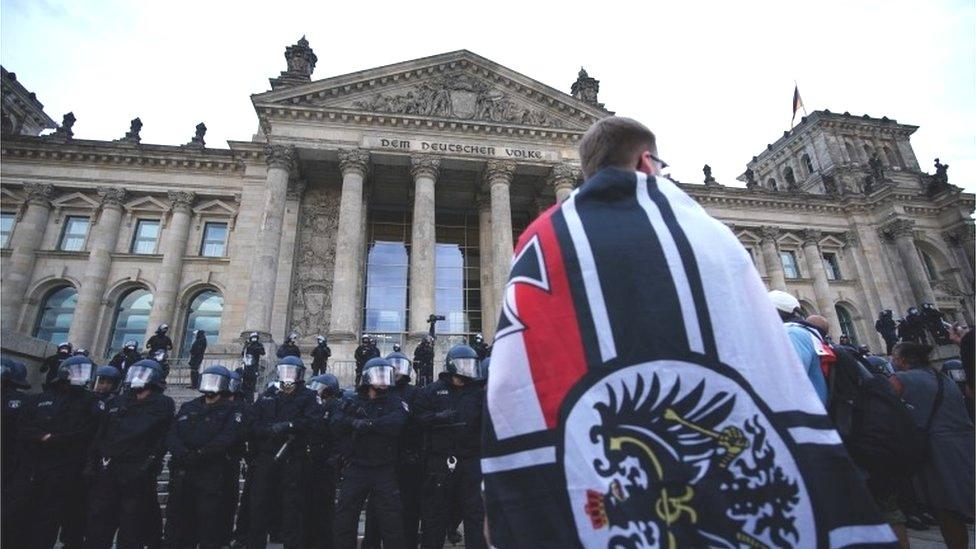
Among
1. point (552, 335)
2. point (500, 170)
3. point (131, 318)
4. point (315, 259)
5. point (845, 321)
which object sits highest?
point (500, 170)

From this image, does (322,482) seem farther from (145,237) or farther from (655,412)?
(145,237)

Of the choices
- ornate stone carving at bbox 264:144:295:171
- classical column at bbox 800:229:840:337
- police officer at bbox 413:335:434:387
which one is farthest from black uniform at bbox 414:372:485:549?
classical column at bbox 800:229:840:337

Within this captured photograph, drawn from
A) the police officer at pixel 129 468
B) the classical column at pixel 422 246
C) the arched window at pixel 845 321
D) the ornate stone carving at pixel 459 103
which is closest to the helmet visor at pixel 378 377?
the police officer at pixel 129 468

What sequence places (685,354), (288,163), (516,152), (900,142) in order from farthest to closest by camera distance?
(900,142)
(516,152)
(288,163)
(685,354)

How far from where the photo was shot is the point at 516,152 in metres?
22.1

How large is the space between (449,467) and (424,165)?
16737 millimetres

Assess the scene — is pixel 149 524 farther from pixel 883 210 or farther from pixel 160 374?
pixel 883 210

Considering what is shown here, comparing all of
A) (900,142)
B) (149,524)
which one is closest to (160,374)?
(149,524)

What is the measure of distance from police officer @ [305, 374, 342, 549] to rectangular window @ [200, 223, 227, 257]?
1937 cm

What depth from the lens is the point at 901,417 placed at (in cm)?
289

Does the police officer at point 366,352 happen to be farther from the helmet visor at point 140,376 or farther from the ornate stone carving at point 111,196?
the ornate stone carving at point 111,196

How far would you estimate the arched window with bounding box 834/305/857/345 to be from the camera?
28630 mm

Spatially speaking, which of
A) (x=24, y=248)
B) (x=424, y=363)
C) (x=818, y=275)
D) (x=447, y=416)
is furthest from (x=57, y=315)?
(x=818, y=275)

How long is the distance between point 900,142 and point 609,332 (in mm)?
48912
